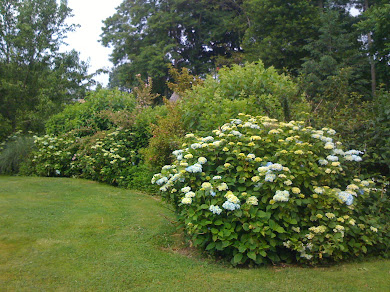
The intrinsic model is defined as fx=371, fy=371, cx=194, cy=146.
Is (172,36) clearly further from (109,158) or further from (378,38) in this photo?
(109,158)

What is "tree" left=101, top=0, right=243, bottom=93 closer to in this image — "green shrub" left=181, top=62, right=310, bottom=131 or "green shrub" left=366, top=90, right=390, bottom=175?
"green shrub" left=181, top=62, right=310, bottom=131

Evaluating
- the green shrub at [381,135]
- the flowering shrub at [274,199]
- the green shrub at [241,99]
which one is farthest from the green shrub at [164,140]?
the green shrub at [381,135]

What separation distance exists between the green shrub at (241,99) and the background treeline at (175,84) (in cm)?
2

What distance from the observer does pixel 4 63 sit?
1384 cm

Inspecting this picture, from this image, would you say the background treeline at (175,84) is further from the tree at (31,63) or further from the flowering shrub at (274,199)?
the flowering shrub at (274,199)

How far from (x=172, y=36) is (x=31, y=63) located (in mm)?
16815

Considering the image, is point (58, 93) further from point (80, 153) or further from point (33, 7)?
point (80, 153)

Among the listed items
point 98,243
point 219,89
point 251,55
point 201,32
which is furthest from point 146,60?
point 98,243

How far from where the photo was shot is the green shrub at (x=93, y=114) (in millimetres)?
9867

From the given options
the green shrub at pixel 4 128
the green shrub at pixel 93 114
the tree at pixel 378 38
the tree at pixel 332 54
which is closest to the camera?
the green shrub at pixel 93 114

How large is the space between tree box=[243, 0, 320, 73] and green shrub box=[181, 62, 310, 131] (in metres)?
13.5

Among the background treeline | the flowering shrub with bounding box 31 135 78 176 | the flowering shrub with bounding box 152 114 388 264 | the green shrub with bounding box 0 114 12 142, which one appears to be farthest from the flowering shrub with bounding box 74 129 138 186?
the green shrub with bounding box 0 114 12 142

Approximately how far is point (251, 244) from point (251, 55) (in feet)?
61.8

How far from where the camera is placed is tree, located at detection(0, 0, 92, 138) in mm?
13234
